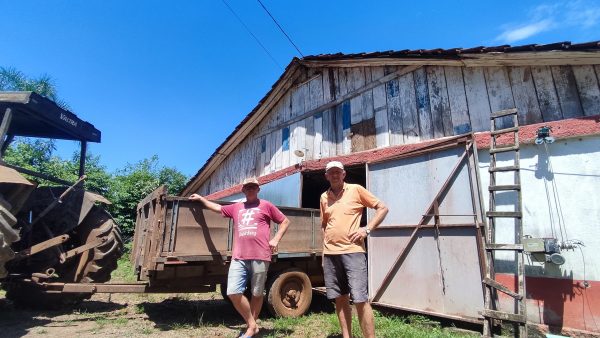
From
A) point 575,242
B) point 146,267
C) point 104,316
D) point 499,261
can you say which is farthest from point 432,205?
point 104,316

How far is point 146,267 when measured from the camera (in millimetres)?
4582

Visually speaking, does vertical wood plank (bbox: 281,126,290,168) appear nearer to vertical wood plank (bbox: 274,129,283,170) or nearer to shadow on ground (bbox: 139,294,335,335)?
vertical wood plank (bbox: 274,129,283,170)

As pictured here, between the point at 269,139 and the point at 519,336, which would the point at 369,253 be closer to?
the point at 519,336

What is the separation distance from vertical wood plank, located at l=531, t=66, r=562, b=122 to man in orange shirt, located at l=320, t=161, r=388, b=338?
9.90 ft

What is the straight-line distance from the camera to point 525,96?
5.00 metres

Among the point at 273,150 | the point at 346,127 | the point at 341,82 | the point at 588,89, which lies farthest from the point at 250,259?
the point at 273,150

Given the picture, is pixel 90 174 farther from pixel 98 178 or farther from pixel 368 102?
pixel 368 102

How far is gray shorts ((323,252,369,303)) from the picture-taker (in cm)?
331

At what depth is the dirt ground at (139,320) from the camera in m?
4.43

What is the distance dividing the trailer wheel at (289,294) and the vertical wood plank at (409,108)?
3.05 metres

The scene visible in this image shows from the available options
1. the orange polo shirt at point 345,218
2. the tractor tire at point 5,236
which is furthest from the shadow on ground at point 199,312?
the tractor tire at point 5,236

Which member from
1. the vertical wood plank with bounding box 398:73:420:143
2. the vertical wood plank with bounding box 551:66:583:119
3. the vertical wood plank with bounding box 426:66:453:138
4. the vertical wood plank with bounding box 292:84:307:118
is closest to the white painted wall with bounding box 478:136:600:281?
the vertical wood plank with bounding box 551:66:583:119

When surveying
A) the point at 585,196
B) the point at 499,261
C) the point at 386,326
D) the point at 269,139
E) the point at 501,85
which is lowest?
the point at 386,326

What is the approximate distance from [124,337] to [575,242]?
5.58m
